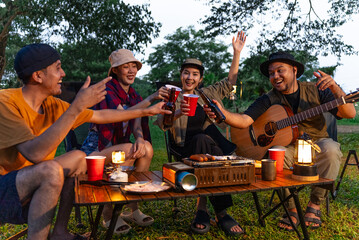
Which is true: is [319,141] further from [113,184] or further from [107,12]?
[107,12]

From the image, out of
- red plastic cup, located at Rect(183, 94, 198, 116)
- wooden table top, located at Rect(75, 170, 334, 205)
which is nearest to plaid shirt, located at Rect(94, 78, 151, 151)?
wooden table top, located at Rect(75, 170, 334, 205)

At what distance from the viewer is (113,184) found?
2.20 m

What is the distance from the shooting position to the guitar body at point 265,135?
359 cm

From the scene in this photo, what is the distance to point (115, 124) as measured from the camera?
3.45 m

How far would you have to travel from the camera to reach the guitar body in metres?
3.59

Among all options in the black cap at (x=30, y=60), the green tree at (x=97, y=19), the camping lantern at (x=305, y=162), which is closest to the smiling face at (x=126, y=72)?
the black cap at (x=30, y=60)

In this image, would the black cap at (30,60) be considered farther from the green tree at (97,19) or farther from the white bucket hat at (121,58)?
the green tree at (97,19)

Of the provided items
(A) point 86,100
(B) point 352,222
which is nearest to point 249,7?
(B) point 352,222

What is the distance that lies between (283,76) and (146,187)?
7.61ft

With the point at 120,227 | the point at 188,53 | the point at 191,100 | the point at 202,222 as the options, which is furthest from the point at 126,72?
the point at 188,53

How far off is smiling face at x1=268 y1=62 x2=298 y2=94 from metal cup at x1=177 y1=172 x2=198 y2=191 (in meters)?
2.08

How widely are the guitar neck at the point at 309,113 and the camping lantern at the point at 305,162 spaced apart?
941mm

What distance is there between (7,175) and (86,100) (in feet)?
2.30

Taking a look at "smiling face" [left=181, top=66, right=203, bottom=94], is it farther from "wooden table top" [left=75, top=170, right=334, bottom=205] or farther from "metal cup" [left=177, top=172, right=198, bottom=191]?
"metal cup" [left=177, top=172, right=198, bottom=191]
